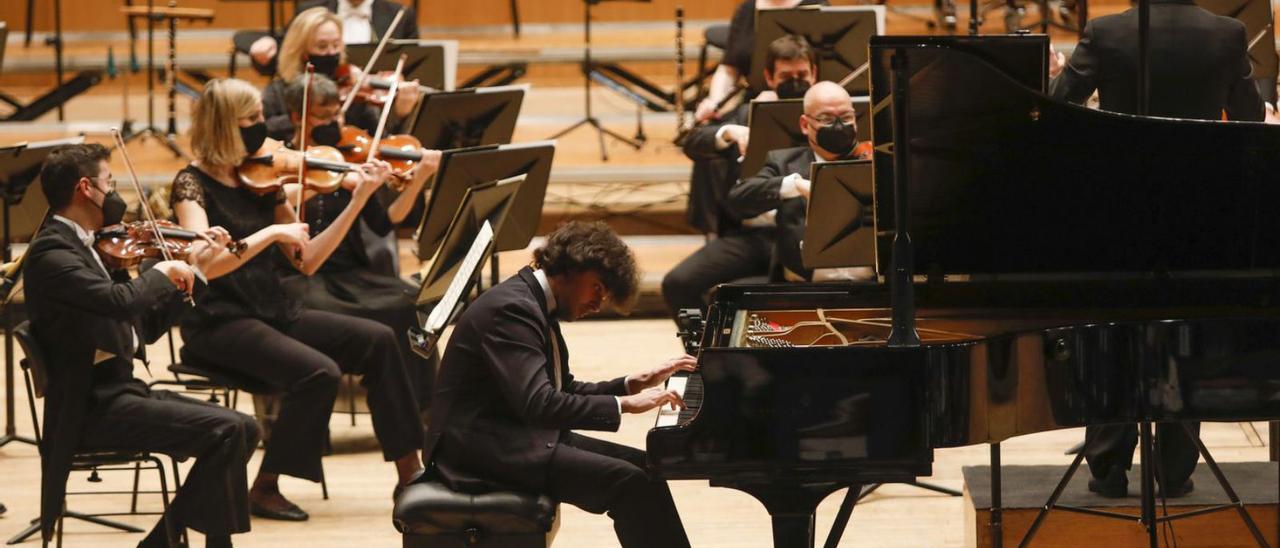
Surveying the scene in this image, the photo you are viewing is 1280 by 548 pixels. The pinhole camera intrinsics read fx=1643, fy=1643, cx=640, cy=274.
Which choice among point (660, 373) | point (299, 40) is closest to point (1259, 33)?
point (660, 373)

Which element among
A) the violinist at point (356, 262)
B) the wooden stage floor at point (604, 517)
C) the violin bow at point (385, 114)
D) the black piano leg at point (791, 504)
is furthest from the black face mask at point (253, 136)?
the black piano leg at point (791, 504)

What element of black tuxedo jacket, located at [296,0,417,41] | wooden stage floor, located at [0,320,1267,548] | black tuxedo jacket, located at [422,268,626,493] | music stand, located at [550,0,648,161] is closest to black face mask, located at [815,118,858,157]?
wooden stage floor, located at [0,320,1267,548]

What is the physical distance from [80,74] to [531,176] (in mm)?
4988

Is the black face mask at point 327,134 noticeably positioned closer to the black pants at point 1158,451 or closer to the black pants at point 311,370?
the black pants at point 311,370

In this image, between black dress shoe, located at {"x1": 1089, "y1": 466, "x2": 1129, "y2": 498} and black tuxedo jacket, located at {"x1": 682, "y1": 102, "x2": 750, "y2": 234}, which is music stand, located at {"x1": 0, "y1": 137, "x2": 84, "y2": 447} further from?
black dress shoe, located at {"x1": 1089, "y1": 466, "x2": 1129, "y2": 498}

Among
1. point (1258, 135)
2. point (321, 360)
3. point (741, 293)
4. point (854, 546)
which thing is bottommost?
point (854, 546)

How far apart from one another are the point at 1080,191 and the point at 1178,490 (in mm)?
1064

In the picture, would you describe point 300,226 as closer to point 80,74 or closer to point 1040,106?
point 1040,106

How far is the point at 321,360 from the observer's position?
16.4 feet

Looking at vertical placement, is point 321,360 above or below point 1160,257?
below

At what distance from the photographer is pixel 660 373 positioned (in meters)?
3.79

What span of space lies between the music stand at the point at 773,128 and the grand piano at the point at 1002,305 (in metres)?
1.70

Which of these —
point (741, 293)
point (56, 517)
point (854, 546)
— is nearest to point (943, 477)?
point (854, 546)

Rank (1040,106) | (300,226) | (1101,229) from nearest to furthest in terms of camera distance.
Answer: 1. (1040,106)
2. (1101,229)
3. (300,226)
